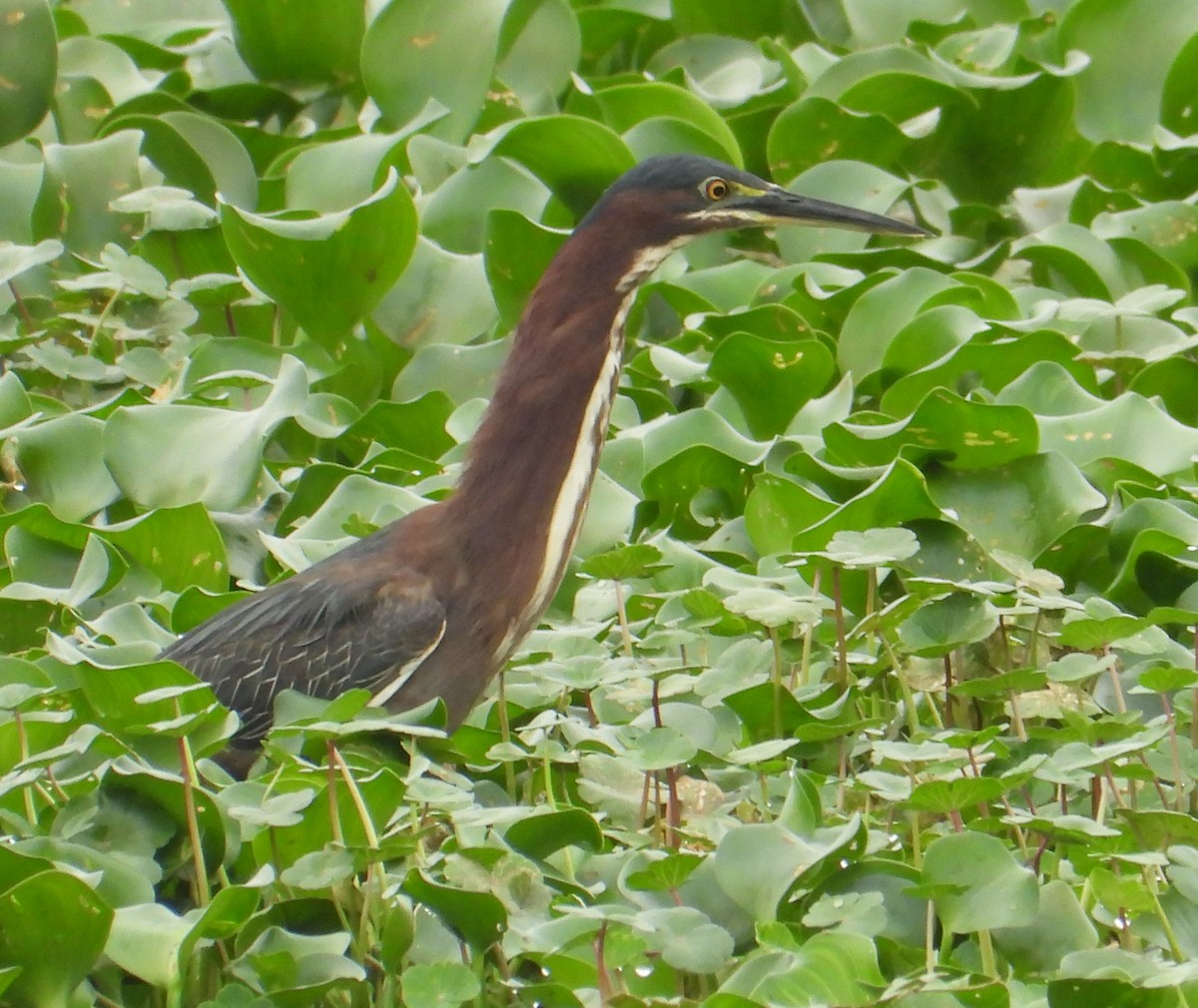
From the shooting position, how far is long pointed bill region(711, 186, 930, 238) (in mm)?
4121

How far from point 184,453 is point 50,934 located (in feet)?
5.60

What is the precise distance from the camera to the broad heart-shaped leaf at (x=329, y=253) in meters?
4.47

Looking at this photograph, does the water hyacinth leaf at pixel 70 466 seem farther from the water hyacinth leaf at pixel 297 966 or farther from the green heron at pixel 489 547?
the water hyacinth leaf at pixel 297 966

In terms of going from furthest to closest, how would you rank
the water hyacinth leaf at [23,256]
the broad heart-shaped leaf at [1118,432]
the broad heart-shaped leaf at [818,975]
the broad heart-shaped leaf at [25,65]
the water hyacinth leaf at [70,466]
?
1. the broad heart-shaped leaf at [25,65]
2. the water hyacinth leaf at [23,256]
3. the water hyacinth leaf at [70,466]
4. the broad heart-shaped leaf at [1118,432]
5. the broad heart-shaped leaf at [818,975]

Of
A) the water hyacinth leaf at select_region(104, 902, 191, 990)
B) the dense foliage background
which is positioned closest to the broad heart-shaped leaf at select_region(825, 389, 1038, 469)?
the dense foliage background

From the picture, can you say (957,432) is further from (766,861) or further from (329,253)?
(329,253)

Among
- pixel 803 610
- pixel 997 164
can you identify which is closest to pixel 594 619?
pixel 803 610

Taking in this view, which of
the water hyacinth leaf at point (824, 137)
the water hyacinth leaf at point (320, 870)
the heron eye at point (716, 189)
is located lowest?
the water hyacinth leaf at point (320, 870)

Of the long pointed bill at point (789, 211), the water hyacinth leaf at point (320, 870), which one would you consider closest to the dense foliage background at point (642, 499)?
the water hyacinth leaf at point (320, 870)

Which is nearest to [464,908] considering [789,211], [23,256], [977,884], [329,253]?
[977,884]

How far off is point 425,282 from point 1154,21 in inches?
90.3

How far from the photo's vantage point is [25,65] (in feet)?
19.0

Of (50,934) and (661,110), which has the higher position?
(661,110)

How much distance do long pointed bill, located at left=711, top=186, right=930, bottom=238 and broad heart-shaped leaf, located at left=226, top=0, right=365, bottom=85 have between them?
6.98 feet
